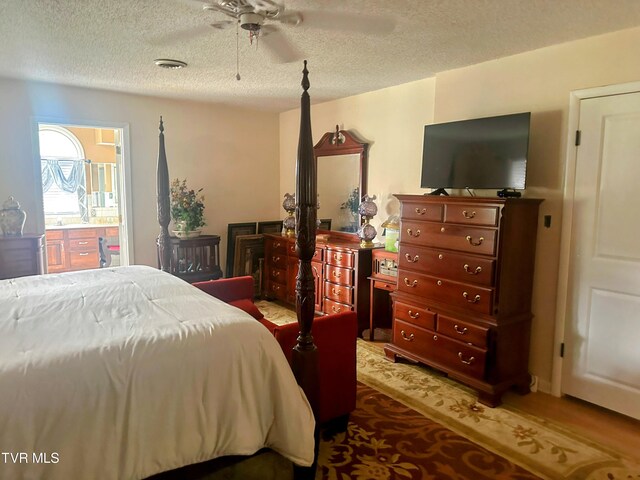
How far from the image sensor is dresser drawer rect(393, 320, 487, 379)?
9.94 ft

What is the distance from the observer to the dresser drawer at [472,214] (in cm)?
287

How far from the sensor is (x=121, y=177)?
486cm

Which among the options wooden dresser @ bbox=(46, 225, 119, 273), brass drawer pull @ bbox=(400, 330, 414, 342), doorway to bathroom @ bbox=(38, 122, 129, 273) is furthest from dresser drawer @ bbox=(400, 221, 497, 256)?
wooden dresser @ bbox=(46, 225, 119, 273)

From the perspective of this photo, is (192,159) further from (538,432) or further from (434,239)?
(538,432)

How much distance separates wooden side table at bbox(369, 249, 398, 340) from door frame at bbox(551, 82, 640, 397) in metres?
1.28

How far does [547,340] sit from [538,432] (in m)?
0.77

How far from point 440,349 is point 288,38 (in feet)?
8.16

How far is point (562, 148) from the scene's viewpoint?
3.01 meters

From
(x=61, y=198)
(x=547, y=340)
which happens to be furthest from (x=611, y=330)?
(x=61, y=198)

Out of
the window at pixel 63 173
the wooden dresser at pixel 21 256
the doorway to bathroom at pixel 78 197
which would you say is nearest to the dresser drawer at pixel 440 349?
the wooden dresser at pixel 21 256

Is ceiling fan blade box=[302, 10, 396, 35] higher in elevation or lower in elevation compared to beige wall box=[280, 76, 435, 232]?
higher

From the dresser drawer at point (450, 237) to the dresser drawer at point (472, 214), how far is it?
0.14 feet

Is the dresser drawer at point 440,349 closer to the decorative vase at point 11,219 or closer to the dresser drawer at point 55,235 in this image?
the decorative vase at point 11,219

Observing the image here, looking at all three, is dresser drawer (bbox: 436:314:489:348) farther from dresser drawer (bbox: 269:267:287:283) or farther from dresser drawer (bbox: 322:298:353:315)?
dresser drawer (bbox: 269:267:287:283)
